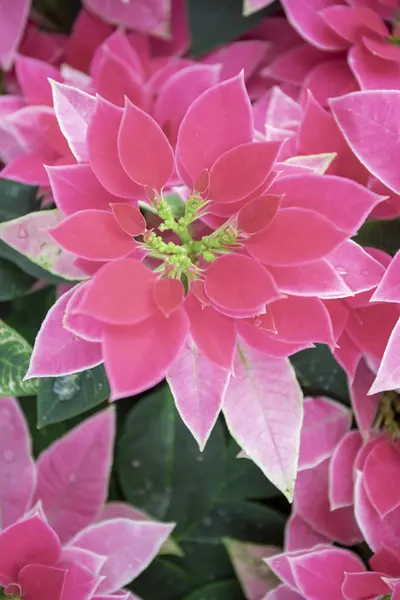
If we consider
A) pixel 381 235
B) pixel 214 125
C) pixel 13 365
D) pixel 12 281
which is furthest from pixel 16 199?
pixel 381 235

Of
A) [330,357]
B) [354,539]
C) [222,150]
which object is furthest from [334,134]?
[354,539]

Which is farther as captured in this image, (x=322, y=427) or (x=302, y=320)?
(x=322, y=427)

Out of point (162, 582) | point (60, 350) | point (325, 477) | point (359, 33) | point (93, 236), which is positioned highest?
point (359, 33)

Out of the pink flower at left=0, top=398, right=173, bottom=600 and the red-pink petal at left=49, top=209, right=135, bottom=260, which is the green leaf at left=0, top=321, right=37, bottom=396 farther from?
the red-pink petal at left=49, top=209, right=135, bottom=260

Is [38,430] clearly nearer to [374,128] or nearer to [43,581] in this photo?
[43,581]

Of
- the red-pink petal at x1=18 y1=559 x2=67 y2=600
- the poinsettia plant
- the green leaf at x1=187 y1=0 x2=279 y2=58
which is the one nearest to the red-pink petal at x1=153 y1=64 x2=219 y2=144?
the poinsettia plant

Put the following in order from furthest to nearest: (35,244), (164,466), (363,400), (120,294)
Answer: (164,466) → (363,400) → (35,244) → (120,294)

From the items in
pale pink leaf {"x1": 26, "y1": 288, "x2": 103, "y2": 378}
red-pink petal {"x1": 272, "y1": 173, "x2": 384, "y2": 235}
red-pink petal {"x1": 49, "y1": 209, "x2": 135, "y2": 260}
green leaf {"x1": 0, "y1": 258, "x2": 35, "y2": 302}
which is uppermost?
red-pink petal {"x1": 272, "y1": 173, "x2": 384, "y2": 235}
